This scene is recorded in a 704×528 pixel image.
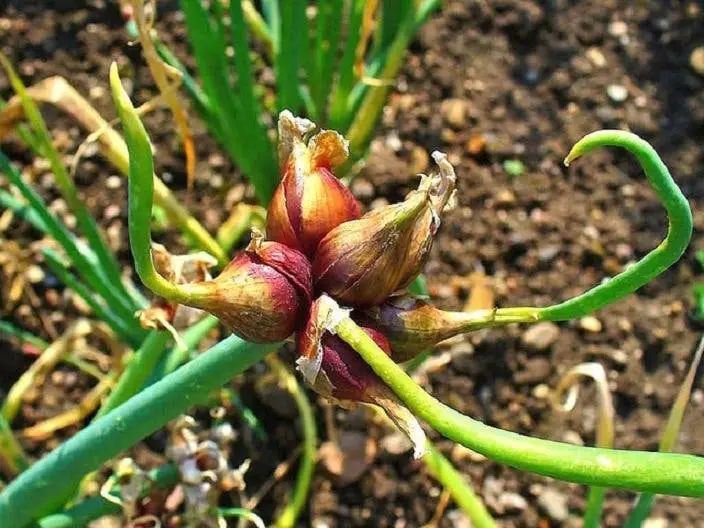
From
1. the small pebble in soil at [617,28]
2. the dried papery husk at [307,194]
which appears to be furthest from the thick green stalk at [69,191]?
the small pebble in soil at [617,28]

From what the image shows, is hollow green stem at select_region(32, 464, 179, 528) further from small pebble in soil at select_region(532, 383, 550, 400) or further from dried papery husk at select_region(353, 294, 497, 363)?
small pebble in soil at select_region(532, 383, 550, 400)

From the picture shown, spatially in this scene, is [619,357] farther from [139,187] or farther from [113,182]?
[139,187]

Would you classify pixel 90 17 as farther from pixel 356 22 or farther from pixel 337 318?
pixel 337 318

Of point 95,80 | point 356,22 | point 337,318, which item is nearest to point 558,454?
point 337,318

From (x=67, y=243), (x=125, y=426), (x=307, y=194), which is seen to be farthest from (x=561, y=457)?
(x=67, y=243)

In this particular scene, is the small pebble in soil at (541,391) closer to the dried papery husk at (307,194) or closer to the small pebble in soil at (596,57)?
the small pebble in soil at (596,57)

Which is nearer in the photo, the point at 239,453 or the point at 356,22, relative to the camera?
the point at 356,22

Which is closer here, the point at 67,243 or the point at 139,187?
the point at 139,187
